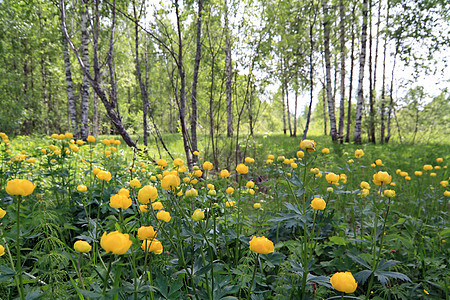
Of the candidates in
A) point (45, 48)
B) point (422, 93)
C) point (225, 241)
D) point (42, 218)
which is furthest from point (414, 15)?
→ point (45, 48)

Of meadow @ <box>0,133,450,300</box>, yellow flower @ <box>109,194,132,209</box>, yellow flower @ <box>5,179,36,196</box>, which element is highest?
yellow flower @ <box>5,179,36,196</box>

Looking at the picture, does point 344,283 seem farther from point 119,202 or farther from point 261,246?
point 119,202

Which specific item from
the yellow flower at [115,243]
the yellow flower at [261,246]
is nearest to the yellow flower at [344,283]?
the yellow flower at [261,246]

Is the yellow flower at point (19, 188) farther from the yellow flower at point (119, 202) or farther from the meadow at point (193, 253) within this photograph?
the yellow flower at point (119, 202)

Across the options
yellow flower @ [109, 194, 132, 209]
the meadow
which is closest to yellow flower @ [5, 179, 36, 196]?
the meadow

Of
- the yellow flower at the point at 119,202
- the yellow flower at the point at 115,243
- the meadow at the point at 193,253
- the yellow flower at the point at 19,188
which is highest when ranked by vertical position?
the yellow flower at the point at 19,188

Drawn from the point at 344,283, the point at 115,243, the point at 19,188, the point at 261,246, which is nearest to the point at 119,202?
the point at 115,243

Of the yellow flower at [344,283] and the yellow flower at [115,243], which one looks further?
the yellow flower at [344,283]

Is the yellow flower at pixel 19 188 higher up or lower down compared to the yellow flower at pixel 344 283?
higher up

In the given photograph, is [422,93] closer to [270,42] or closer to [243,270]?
[270,42]

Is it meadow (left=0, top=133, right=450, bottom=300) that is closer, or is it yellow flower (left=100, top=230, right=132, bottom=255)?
yellow flower (left=100, top=230, right=132, bottom=255)

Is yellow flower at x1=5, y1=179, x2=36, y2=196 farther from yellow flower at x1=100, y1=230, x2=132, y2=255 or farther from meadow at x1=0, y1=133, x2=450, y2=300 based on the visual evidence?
yellow flower at x1=100, y1=230, x2=132, y2=255

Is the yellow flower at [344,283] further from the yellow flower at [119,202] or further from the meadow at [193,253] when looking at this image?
the yellow flower at [119,202]

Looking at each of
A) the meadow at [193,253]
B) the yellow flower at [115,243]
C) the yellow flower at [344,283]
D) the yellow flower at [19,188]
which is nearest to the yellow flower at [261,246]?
the meadow at [193,253]
